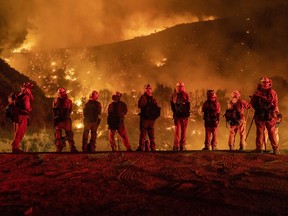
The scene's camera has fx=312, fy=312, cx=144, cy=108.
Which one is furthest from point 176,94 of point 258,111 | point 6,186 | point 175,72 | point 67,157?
point 175,72

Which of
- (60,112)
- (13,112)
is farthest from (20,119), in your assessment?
(60,112)

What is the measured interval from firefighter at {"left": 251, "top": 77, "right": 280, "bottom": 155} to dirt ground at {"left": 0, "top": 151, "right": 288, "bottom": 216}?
1.13 metres

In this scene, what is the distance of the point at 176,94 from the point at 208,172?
4343 mm

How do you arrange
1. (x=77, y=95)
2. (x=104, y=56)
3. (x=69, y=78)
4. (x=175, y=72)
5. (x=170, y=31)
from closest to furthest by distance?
(x=77, y=95), (x=69, y=78), (x=175, y=72), (x=104, y=56), (x=170, y=31)

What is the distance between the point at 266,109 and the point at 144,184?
487 cm

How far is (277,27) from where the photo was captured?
81.5 metres

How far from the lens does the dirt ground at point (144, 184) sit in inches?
161

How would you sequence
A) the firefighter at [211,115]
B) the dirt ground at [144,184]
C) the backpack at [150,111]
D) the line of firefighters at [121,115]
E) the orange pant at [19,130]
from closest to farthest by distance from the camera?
the dirt ground at [144,184], the orange pant at [19,130], the line of firefighters at [121,115], the backpack at [150,111], the firefighter at [211,115]

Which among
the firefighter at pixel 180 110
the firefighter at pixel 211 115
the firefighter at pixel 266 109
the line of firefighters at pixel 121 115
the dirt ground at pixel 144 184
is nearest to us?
the dirt ground at pixel 144 184

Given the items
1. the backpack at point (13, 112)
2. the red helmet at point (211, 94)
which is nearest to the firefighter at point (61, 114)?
the backpack at point (13, 112)

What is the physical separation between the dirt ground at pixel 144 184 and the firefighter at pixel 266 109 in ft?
3.69

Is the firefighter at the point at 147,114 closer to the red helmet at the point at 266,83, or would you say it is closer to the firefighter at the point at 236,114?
the firefighter at the point at 236,114

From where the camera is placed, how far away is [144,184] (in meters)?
5.31

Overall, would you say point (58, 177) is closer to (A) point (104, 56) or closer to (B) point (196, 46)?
(A) point (104, 56)
